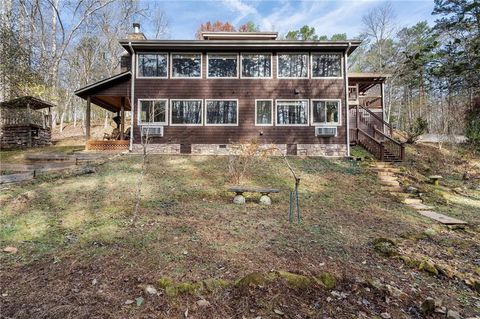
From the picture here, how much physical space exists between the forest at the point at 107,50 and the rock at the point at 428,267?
3843mm

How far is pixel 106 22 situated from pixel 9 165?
20533 millimetres

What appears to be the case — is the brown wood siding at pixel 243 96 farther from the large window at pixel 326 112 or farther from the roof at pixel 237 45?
the roof at pixel 237 45

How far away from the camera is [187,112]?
46.2 feet

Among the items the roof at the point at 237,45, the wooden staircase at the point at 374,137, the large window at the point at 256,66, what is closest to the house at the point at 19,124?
the roof at the point at 237,45

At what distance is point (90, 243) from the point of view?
4578mm

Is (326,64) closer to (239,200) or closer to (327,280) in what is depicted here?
(239,200)

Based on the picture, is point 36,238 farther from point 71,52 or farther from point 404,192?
point 71,52

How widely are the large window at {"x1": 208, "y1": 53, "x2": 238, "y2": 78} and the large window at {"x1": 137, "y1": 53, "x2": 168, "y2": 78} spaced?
7.78 feet

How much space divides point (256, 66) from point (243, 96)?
1.78 m

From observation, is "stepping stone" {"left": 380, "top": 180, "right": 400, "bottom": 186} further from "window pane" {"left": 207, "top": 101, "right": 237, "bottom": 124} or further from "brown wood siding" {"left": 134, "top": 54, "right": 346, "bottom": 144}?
"window pane" {"left": 207, "top": 101, "right": 237, "bottom": 124}

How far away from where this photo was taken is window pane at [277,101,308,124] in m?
14.1

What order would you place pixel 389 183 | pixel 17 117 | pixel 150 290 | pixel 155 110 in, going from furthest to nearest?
pixel 17 117 → pixel 155 110 → pixel 389 183 → pixel 150 290

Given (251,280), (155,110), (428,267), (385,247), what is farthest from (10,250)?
(155,110)

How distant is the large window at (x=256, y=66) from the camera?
14227mm
